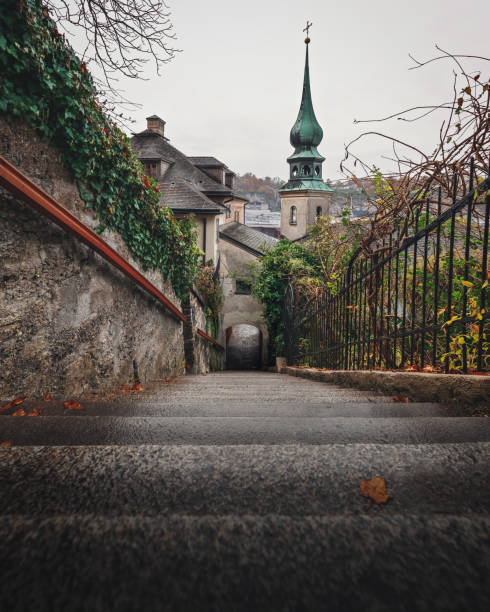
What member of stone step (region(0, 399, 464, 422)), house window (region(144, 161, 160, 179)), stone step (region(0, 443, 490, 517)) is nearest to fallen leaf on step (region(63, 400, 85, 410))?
stone step (region(0, 399, 464, 422))

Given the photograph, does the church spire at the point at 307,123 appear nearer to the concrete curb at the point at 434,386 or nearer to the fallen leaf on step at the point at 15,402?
the concrete curb at the point at 434,386

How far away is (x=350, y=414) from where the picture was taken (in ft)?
7.67

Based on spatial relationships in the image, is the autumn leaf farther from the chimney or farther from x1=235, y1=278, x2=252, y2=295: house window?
the chimney

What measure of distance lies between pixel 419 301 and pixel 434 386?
196cm

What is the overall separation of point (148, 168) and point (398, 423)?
20.2 meters

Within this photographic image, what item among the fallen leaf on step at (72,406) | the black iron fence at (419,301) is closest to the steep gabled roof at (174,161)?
the black iron fence at (419,301)

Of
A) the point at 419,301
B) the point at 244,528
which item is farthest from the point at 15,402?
the point at 419,301

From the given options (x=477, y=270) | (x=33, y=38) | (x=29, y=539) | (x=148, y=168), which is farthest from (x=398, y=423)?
(x=148, y=168)

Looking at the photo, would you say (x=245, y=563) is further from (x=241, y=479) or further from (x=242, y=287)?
(x=242, y=287)

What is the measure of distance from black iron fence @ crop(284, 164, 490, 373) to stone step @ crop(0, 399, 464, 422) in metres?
0.41

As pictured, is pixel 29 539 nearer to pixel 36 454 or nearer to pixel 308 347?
pixel 36 454

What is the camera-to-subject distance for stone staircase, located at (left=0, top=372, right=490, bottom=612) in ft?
2.53

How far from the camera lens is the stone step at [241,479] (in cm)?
106

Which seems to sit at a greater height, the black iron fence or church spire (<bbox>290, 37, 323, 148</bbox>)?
church spire (<bbox>290, 37, 323, 148</bbox>)
